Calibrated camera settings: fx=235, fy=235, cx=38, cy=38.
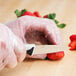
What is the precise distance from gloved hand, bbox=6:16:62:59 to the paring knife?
0.15 feet

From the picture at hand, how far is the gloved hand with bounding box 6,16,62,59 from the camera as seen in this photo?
40.6 inches

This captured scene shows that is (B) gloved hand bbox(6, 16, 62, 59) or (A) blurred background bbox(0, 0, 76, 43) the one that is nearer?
(B) gloved hand bbox(6, 16, 62, 59)

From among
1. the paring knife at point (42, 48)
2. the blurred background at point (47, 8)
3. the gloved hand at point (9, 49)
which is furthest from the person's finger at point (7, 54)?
→ the blurred background at point (47, 8)

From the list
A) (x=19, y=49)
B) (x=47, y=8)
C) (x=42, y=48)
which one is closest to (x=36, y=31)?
(x=42, y=48)

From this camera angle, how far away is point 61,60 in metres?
1.06

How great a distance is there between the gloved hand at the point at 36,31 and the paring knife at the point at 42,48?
0.04 m

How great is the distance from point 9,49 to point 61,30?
20.2 inches

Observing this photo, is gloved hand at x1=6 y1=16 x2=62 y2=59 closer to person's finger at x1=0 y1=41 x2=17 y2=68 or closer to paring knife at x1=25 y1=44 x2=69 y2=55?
paring knife at x1=25 y1=44 x2=69 y2=55

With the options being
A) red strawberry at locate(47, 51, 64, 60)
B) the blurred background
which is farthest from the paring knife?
the blurred background

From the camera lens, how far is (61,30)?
1.27 meters

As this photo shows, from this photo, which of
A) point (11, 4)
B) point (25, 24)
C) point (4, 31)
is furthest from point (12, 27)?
point (11, 4)

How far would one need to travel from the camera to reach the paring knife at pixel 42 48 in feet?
3.14

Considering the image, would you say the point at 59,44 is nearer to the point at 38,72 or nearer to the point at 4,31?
the point at 38,72

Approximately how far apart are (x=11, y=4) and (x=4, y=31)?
0.79m
